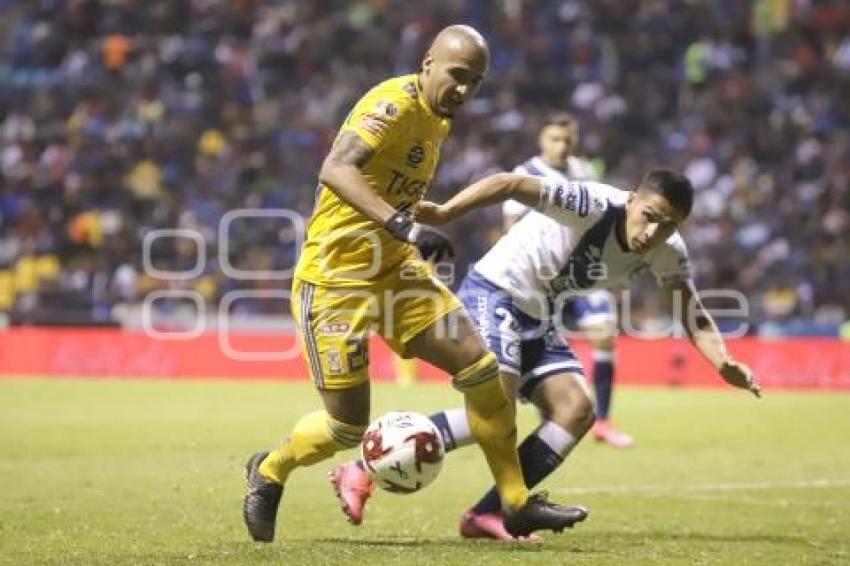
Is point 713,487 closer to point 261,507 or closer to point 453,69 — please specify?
point 261,507

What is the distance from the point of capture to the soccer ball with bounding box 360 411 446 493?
7434 mm

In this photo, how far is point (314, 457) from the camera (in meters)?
7.63

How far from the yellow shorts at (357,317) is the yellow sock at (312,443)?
0.22 meters

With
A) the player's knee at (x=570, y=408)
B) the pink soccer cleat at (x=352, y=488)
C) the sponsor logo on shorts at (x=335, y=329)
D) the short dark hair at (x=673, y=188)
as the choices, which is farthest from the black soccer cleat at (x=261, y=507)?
the short dark hair at (x=673, y=188)

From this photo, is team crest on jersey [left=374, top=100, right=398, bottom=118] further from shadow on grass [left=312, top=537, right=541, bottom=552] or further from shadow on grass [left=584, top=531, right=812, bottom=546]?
shadow on grass [left=584, top=531, right=812, bottom=546]

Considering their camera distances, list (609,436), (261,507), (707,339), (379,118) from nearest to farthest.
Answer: (379,118), (261,507), (707,339), (609,436)

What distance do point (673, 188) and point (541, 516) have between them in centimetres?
171

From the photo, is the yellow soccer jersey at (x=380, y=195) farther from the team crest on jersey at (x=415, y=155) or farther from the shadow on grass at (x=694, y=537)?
the shadow on grass at (x=694, y=537)

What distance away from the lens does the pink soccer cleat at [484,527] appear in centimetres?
795

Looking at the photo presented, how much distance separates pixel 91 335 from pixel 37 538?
50.0 ft

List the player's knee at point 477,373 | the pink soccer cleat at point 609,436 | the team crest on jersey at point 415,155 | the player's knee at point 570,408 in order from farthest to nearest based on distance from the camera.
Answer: the pink soccer cleat at point 609,436 < the player's knee at point 570,408 < the player's knee at point 477,373 < the team crest on jersey at point 415,155

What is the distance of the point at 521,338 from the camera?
8.29m

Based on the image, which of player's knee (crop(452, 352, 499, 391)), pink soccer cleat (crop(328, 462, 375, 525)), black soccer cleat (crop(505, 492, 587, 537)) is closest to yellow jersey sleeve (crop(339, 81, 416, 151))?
player's knee (crop(452, 352, 499, 391))

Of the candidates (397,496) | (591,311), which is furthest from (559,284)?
(591,311)
